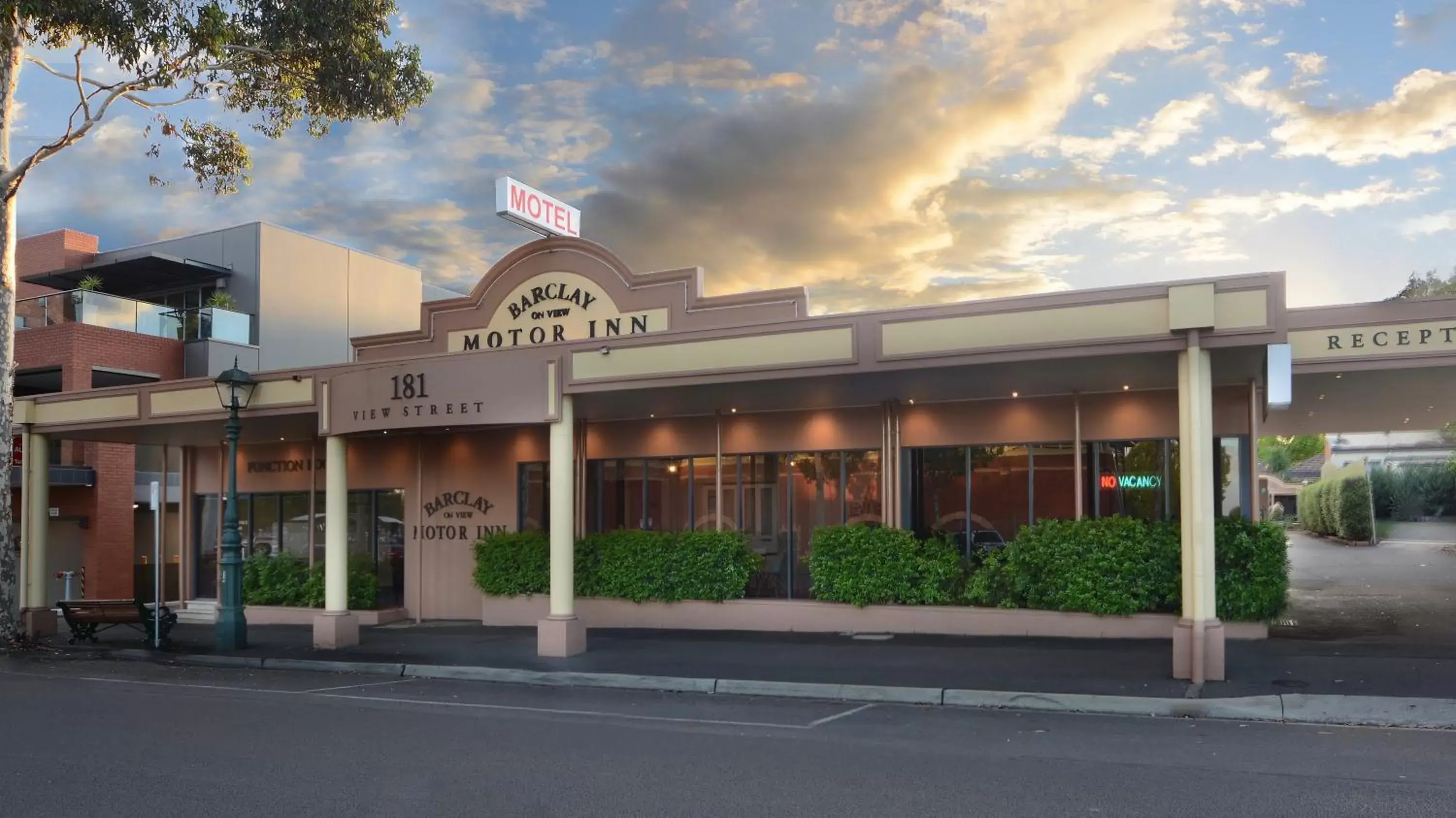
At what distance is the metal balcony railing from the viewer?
27844 mm

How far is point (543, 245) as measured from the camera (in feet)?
63.1

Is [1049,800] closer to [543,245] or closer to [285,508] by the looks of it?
[543,245]

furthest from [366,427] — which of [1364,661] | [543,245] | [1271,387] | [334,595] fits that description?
[1364,661]

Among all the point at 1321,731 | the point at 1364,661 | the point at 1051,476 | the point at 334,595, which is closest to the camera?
the point at 1321,731

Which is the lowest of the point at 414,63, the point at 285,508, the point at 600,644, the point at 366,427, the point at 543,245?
the point at 600,644

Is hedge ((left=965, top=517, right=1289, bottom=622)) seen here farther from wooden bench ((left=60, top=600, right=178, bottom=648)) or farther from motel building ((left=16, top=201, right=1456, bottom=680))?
wooden bench ((left=60, top=600, right=178, bottom=648))

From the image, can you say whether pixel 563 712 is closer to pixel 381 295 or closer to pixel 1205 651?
pixel 1205 651

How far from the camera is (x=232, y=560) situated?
18.0m

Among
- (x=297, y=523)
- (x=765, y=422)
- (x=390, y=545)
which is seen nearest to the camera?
(x=765, y=422)

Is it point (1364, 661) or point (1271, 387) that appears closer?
point (1271, 387)

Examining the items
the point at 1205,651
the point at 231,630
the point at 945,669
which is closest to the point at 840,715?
the point at 945,669

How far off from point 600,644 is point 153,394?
979cm

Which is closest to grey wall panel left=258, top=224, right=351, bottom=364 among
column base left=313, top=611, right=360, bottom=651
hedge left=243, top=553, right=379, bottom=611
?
hedge left=243, top=553, right=379, bottom=611

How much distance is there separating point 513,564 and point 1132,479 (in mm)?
10476
